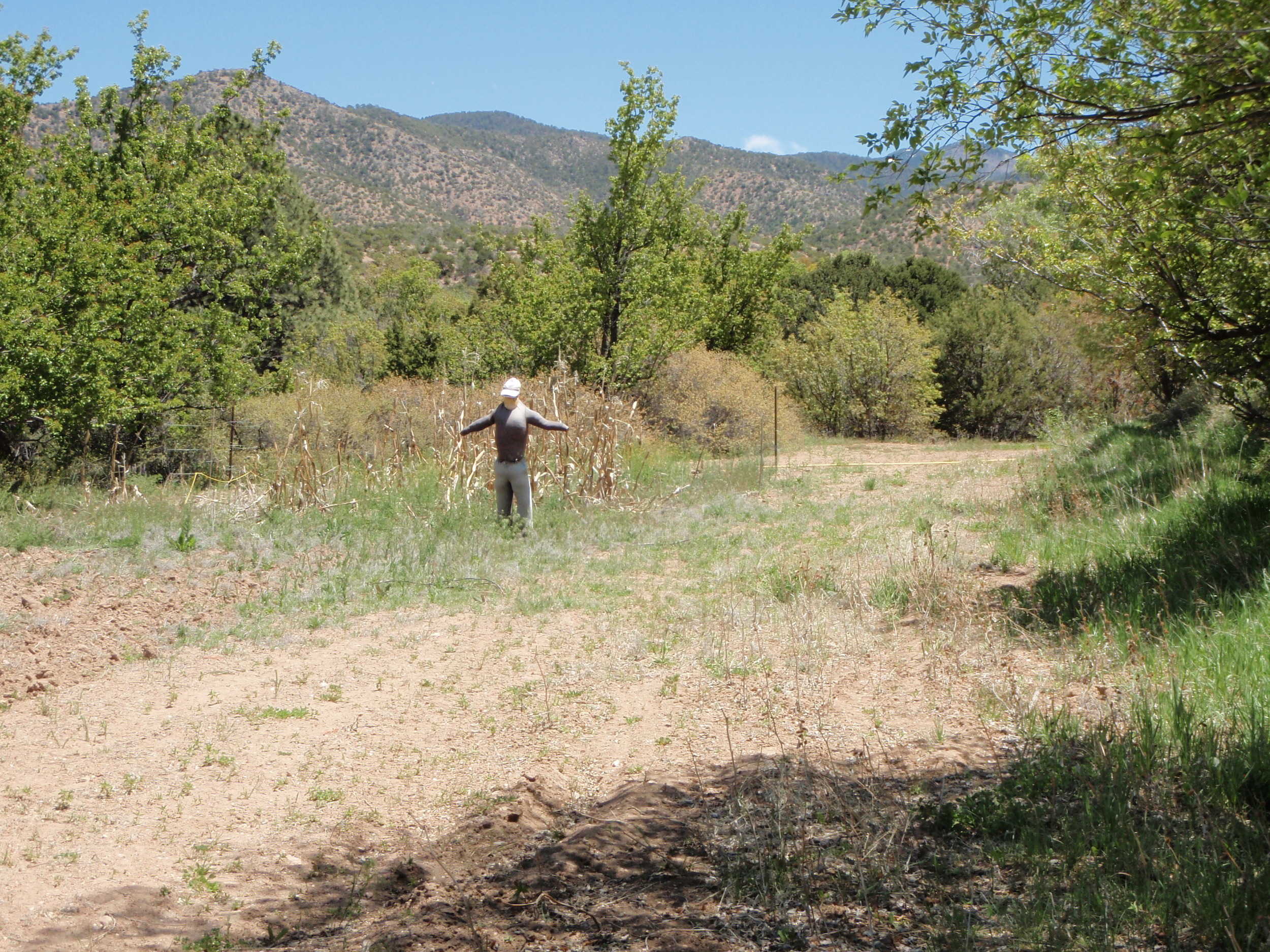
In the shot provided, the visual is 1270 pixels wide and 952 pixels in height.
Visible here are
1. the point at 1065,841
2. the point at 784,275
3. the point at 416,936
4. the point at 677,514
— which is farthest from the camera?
the point at 784,275

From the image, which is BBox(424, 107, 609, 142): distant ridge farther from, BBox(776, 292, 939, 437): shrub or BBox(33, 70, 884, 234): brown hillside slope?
BBox(776, 292, 939, 437): shrub

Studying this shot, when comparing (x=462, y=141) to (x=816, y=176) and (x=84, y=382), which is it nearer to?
(x=816, y=176)

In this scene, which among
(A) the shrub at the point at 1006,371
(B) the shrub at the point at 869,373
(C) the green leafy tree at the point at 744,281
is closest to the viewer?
Result: (B) the shrub at the point at 869,373

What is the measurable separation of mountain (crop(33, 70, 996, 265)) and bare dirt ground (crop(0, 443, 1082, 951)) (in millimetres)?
69936

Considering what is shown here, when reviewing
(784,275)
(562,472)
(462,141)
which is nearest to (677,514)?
(562,472)

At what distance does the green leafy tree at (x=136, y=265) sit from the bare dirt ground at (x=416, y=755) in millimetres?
5601

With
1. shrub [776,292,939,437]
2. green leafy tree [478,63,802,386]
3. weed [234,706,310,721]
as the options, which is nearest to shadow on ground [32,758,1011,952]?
weed [234,706,310,721]

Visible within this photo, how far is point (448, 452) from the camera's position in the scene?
12062mm

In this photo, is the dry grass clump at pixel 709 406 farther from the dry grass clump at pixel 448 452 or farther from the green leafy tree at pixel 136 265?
the green leafy tree at pixel 136 265

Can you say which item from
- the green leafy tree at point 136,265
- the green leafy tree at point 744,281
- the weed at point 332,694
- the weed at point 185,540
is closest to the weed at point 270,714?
the weed at point 332,694

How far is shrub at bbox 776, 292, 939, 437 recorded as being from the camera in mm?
26250

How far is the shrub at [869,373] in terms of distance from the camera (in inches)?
1033

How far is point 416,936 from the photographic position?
3191mm

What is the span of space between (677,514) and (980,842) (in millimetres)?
8480
